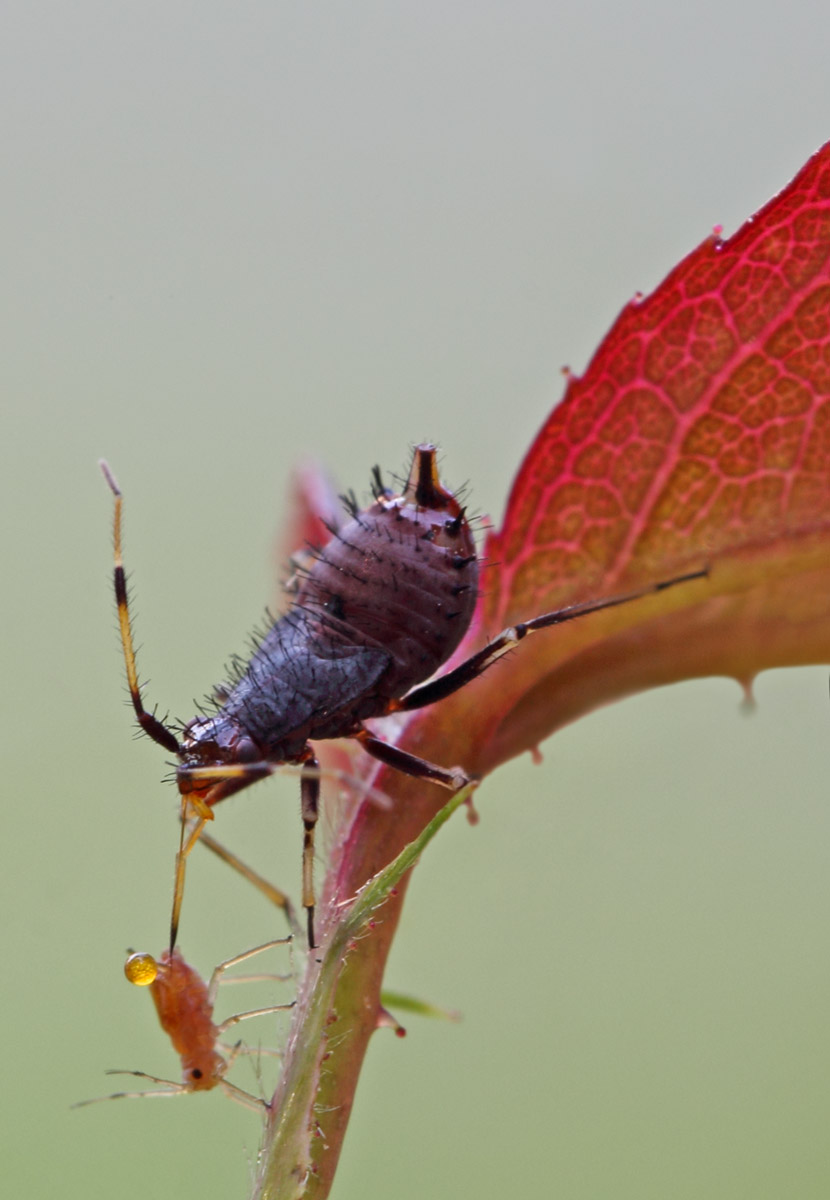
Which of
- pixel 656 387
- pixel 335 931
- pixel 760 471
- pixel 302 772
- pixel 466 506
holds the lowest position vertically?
pixel 335 931

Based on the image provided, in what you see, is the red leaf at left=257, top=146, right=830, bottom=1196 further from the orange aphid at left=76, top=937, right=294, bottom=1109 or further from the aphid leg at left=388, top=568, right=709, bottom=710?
the orange aphid at left=76, top=937, right=294, bottom=1109

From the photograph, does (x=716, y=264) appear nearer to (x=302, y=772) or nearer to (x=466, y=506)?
(x=466, y=506)

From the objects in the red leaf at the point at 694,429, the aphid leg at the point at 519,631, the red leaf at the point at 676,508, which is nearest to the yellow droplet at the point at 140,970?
A: the red leaf at the point at 676,508

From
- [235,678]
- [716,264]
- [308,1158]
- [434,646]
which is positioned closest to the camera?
[308,1158]

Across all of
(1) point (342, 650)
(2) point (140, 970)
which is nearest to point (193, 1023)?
(2) point (140, 970)

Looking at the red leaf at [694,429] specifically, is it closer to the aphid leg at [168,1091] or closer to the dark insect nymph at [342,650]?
the dark insect nymph at [342,650]

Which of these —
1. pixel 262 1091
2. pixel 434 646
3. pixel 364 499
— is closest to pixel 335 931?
pixel 262 1091
